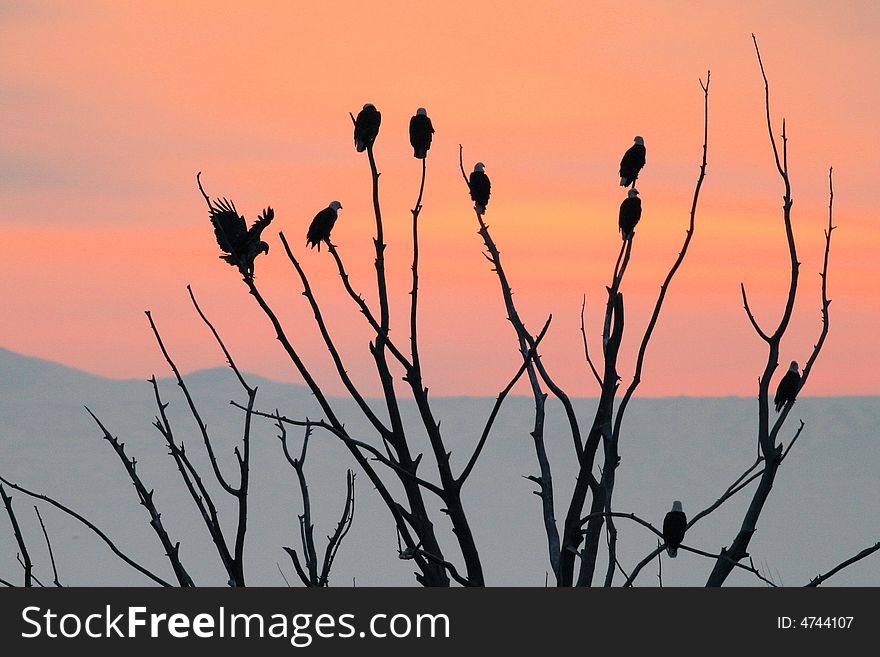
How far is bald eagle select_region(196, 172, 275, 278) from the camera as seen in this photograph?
6152 millimetres

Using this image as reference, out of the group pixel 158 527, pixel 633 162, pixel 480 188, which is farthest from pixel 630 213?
pixel 158 527

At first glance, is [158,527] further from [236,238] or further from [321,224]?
[321,224]

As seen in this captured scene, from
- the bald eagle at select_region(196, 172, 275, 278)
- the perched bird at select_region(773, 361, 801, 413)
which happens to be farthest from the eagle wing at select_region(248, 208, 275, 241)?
the perched bird at select_region(773, 361, 801, 413)

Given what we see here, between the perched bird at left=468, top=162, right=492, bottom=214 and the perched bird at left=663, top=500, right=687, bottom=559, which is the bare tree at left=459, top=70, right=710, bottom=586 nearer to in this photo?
the perched bird at left=663, top=500, right=687, bottom=559

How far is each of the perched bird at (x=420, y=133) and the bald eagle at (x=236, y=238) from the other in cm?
300

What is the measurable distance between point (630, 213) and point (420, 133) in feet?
7.22

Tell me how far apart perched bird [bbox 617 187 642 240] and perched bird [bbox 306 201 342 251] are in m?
2.07

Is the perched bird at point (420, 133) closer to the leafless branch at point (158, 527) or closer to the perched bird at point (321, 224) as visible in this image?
the perched bird at point (321, 224)

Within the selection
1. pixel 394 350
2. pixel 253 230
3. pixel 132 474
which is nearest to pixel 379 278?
pixel 394 350

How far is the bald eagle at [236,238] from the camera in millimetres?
6152

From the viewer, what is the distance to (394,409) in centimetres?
553
